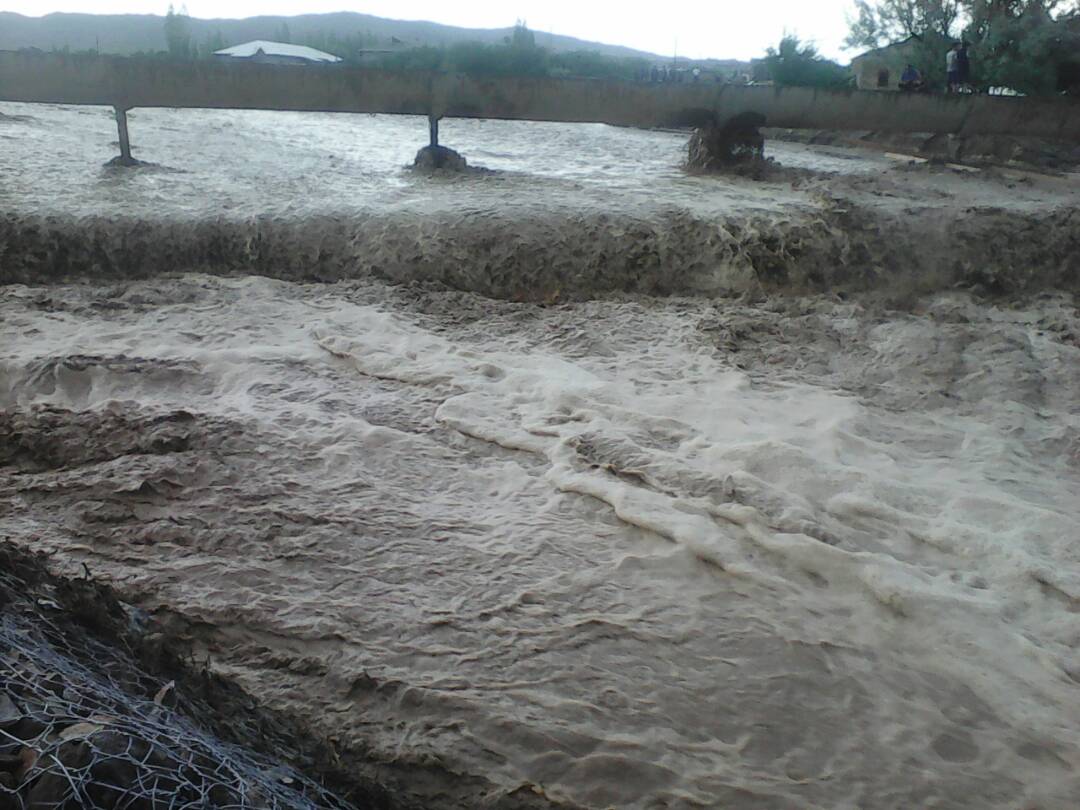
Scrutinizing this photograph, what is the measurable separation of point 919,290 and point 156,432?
5384 millimetres

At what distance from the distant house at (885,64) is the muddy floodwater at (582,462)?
4.01 meters

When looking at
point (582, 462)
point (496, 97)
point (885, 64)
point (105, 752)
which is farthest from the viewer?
point (885, 64)

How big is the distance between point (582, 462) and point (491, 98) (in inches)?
212

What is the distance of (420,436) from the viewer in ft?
14.8

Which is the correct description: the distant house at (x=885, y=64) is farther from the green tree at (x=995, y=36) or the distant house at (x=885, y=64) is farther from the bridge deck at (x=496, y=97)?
the bridge deck at (x=496, y=97)

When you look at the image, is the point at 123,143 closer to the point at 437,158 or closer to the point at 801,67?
the point at 437,158

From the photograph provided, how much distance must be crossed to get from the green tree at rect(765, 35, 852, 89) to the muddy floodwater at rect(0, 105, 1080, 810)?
4.43 m

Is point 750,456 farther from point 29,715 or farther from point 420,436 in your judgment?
point 29,715

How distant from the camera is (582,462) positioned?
4.27 metres

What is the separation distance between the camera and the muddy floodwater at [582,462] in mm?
2764

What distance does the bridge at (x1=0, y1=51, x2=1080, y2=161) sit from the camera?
7.91 metres

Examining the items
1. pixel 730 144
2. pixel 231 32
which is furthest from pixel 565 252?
pixel 231 32

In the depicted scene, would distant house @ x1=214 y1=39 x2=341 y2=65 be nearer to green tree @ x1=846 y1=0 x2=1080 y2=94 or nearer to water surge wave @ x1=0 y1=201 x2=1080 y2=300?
water surge wave @ x1=0 y1=201 x2=1080 y2=300

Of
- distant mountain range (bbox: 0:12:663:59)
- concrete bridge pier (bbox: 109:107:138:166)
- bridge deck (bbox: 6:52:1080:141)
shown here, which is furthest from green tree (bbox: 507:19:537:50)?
concrete bridge pier (bbox: 109:107:138:166)
